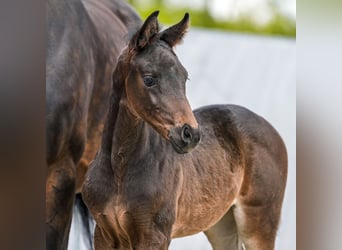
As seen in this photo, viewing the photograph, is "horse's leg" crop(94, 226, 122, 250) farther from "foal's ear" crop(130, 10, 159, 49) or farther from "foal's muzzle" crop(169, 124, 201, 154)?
"foal's ear" crop(130, 10, 159, 49)

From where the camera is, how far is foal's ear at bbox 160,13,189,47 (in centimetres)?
162

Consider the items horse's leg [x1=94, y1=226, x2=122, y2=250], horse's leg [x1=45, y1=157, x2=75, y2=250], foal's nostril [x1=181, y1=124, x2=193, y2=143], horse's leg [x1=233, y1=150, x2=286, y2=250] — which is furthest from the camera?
horse's leg [x1=233, y1=150, x2=286, y2=250]

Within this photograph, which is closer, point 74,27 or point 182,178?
point 182,178

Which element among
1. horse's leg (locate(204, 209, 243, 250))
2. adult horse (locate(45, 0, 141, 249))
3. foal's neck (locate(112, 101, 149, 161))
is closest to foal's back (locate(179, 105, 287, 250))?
horse's leg (locate(204, 209, 243, 250))

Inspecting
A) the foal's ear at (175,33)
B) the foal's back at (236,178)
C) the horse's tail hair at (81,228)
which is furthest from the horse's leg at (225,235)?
the foal's ear at (175,33)

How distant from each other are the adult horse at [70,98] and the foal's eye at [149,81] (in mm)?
219

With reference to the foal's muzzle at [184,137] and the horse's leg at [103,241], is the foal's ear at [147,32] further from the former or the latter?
the horse's leg at [103,241]

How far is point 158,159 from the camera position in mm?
1656

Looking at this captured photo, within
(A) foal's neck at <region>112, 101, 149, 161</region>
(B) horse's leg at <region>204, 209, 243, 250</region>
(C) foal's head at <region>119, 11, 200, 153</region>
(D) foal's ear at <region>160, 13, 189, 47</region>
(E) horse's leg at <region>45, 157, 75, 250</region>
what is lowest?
(B) horse's leg at <region>204, 209, 243, 250</region>

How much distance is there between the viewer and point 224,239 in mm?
1919
